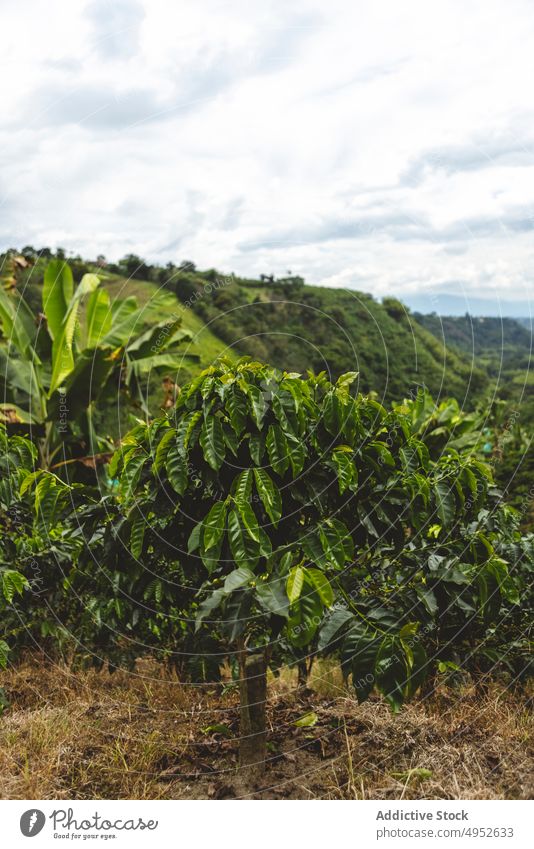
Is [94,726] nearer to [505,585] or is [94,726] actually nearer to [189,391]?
[189,391]

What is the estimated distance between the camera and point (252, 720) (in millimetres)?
3250

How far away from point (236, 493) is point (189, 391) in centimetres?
46

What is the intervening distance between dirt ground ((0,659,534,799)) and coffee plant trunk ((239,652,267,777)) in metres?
0.08

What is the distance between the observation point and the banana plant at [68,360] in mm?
9664

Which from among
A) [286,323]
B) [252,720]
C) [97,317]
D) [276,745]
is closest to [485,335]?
[286,323]

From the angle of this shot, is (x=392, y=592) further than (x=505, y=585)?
No

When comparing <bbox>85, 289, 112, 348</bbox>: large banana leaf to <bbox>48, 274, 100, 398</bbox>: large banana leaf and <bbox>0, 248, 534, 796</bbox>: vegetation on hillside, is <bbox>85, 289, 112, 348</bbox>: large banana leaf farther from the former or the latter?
<bbox>0, 248, 534, 796</bbox>: vegetation on hillside

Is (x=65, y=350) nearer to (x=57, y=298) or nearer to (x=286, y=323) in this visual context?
(x=57, y=298)

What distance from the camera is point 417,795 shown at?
2.98 m

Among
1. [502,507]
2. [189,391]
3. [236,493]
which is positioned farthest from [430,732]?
[189,391]

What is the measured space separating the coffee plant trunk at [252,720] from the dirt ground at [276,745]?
77mm

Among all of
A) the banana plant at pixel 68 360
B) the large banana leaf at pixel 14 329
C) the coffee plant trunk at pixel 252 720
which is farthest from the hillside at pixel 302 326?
the coffee plant trunk at pixel 252 720

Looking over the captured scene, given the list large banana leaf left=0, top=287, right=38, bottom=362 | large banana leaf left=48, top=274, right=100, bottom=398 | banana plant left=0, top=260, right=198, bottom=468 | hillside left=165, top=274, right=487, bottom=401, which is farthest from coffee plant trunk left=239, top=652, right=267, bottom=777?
hillside left=165, top=274, right=487, bottom=401

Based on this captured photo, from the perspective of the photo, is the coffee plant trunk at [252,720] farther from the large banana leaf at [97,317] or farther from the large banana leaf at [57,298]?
the large banana leaf at [57,298]
